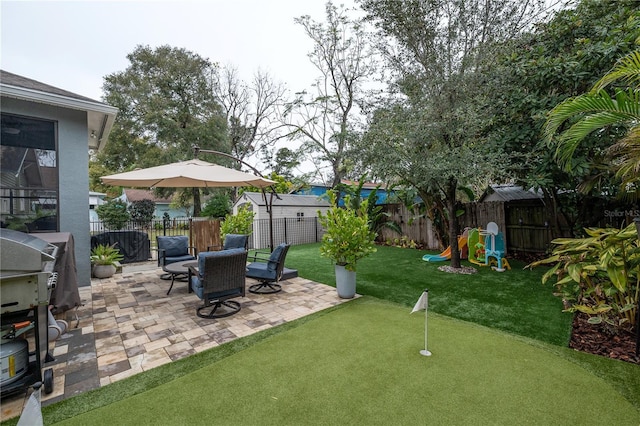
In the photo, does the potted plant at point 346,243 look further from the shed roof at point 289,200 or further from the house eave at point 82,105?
the shed roof at point 289,200

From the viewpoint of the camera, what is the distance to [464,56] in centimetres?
577

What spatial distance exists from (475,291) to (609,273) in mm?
2466

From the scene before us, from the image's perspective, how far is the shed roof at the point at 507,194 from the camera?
8.36 m

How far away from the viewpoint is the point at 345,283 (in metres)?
4.99

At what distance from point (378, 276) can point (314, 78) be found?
559 inches

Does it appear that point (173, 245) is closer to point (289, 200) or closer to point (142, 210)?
point (289, 200)

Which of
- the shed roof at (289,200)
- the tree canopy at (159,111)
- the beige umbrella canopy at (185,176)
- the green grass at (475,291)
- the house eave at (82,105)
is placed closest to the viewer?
the green grass at (475,291)

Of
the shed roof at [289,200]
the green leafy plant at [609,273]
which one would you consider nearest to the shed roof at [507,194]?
the green leafy plant at [609,273]

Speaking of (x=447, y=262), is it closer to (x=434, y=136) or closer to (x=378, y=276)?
(x=378, y=276)

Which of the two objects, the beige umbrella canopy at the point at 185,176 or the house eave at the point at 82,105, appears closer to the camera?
the house eave at the point at 82,105

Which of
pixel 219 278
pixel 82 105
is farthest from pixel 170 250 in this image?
pixel 82 105

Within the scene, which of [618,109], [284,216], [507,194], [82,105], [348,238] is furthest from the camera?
[284,216]

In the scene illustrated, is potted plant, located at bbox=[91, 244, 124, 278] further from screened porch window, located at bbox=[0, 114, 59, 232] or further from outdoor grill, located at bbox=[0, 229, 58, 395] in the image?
outdoor grill, located at bbox=[0, 229, 58, 395]

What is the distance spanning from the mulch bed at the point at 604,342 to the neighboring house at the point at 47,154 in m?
8.52
